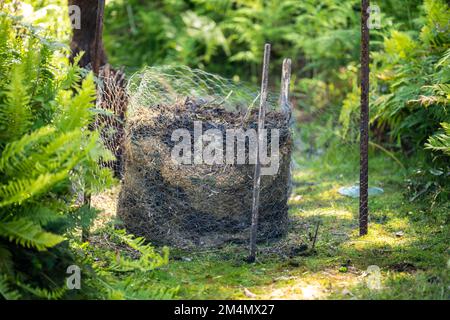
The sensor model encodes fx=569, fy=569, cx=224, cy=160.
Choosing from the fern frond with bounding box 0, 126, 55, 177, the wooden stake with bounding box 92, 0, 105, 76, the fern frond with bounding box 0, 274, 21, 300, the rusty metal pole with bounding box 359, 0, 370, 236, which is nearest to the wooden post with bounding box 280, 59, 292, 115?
the rusty metal pole with bounding box 359, 0, 370, 236

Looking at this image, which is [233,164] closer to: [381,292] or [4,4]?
[381,292]

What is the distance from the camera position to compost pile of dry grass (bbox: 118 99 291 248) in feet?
14.3

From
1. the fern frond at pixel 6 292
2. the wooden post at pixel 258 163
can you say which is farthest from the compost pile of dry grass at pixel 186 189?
the fern frond at pixel 6 292

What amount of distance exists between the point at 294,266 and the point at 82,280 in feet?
4.85

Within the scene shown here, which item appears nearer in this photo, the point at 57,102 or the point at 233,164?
the point at 57,102

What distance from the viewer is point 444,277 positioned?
361 centimetres

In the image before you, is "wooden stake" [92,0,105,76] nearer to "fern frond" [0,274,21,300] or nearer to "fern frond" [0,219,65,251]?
"fern frond" [0,219,65,251]

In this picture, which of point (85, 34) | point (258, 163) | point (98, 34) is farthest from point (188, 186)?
point (85, 34)

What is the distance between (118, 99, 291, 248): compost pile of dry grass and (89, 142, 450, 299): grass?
0.60 feet

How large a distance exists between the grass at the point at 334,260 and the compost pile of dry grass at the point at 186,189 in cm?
18

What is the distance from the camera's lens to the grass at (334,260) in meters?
3.53

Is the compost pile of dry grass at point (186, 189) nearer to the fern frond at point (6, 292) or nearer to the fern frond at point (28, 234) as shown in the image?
the fern frond at point (28, 234)

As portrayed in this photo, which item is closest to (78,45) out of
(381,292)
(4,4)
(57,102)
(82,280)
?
(4,4)

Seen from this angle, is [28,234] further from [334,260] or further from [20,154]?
[334,260]
